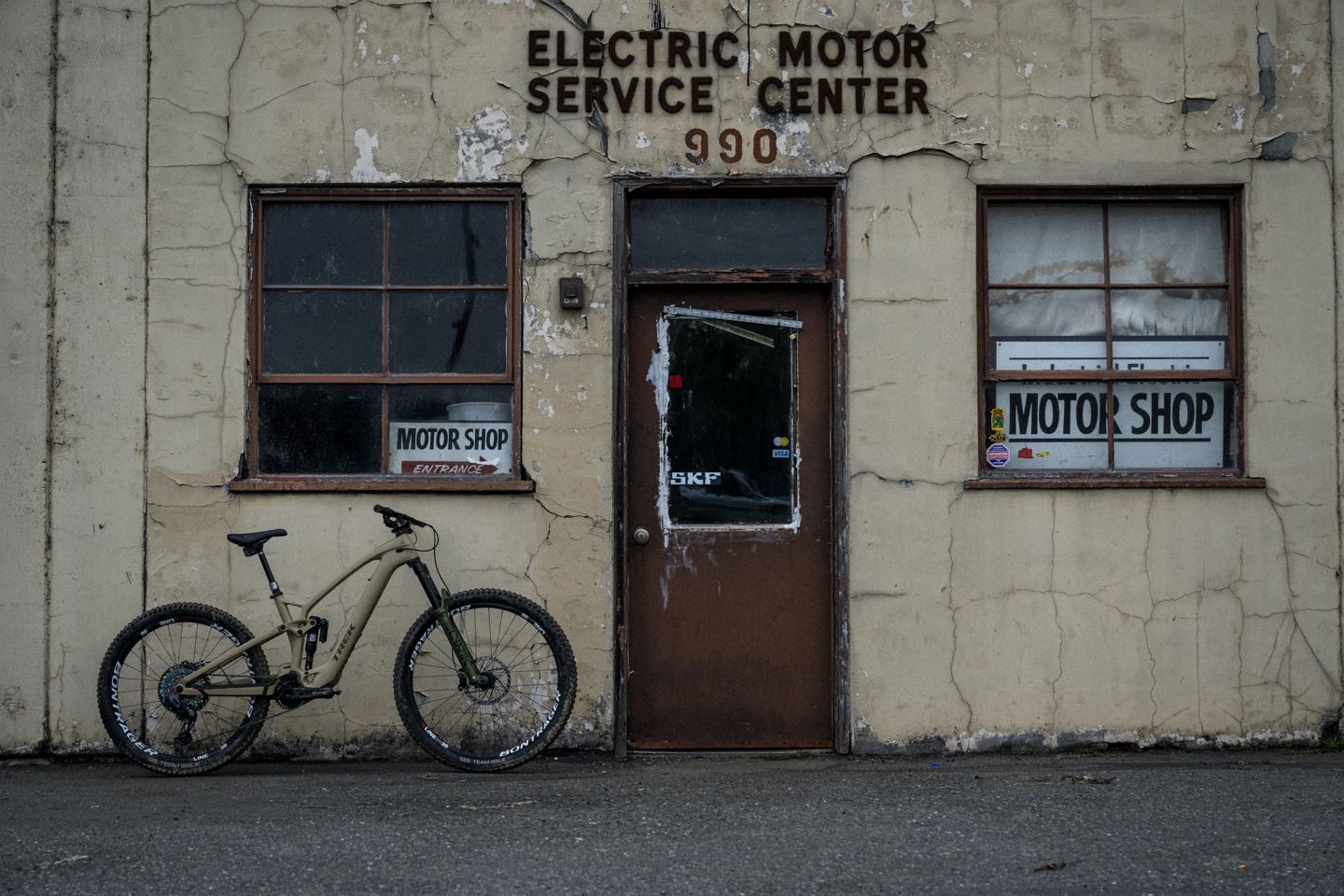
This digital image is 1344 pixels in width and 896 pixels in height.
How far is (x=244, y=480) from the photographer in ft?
21.6

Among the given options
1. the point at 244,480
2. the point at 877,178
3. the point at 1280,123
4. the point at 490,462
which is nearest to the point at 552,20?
the point at 877,178

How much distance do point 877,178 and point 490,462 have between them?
2.37m

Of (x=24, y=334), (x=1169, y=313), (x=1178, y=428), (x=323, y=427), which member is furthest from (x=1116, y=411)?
(x=24, y=334)

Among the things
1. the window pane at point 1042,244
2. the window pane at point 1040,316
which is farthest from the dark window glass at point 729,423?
the window pane at point 1042,244

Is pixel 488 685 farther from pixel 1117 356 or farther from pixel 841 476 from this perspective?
pixel 1117 356

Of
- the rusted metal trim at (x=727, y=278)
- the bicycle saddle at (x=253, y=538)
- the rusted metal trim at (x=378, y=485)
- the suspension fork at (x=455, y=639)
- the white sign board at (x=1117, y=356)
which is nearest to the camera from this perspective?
the suspension fork at (x=455, y=639)

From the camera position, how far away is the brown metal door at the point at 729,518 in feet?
21.9

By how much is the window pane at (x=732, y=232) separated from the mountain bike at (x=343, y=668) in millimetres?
1825

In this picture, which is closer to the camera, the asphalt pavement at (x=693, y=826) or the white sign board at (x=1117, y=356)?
the asphalt pavement at (x=693, y=826)

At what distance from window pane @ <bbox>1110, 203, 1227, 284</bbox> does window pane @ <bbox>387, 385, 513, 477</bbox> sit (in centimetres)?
315

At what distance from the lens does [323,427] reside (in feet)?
22.0

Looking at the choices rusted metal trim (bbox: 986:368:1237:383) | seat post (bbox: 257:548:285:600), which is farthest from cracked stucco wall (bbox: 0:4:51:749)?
rusted metal trim (bbox: 986:368:1237:383)

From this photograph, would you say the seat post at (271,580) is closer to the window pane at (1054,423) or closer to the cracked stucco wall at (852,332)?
the cracked stucco wall at (852,332)

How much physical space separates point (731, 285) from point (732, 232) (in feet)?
0.88
